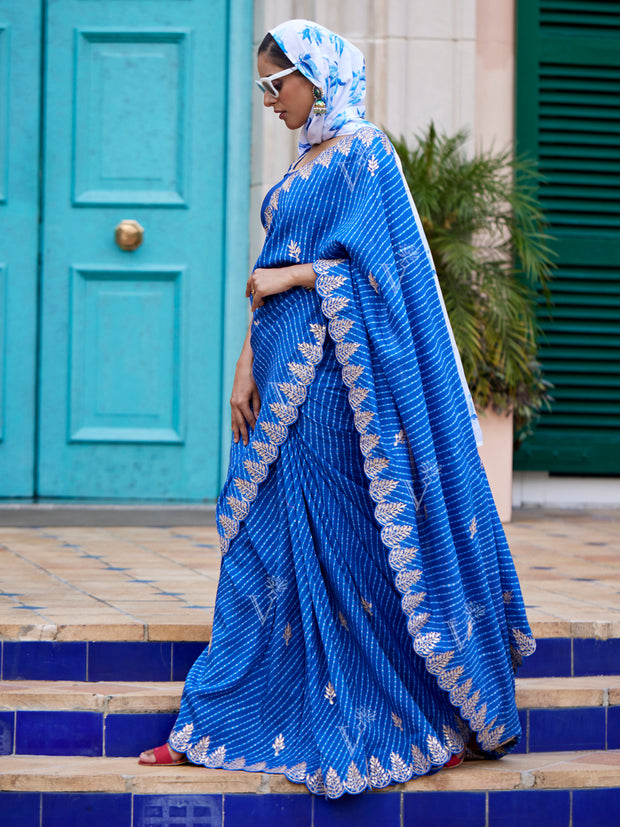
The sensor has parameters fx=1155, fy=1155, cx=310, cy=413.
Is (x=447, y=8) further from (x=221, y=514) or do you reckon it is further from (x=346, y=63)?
(x=221, y=514)

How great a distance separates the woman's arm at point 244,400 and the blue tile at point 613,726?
1.09 meters

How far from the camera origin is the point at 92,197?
15.2 ft

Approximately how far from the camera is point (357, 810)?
2270 mm

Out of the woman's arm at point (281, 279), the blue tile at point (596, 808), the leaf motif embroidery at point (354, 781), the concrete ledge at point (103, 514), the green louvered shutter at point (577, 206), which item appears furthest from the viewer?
the green louvered shutter at point (577, 206)

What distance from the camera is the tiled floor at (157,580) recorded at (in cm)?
266

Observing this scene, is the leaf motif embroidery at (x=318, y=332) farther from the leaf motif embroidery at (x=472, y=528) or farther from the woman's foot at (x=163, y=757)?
the woman's foot at (x=163, y=757)

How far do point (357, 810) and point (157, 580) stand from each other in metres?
1.18

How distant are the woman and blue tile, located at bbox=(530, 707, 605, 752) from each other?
0.28 meters

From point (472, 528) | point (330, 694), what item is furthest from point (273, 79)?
point (330, 694)

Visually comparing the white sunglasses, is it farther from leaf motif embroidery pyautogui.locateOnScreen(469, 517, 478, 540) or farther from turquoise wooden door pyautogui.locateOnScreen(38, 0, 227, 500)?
turquoise wooden door pyautogui.locateOnScreen(38, 0, 227, 500)

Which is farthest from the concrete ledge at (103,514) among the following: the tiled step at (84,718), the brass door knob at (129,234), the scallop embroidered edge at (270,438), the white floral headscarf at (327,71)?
the white floral headscarf at (327,71)

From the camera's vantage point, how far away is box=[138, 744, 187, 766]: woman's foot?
2.35m

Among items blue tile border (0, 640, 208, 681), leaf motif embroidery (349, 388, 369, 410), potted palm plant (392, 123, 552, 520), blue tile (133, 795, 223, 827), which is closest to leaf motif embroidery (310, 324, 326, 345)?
leaf motif embroidery (349, 388, 369, 410)

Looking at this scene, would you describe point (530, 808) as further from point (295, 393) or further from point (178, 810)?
point (295, 393)
